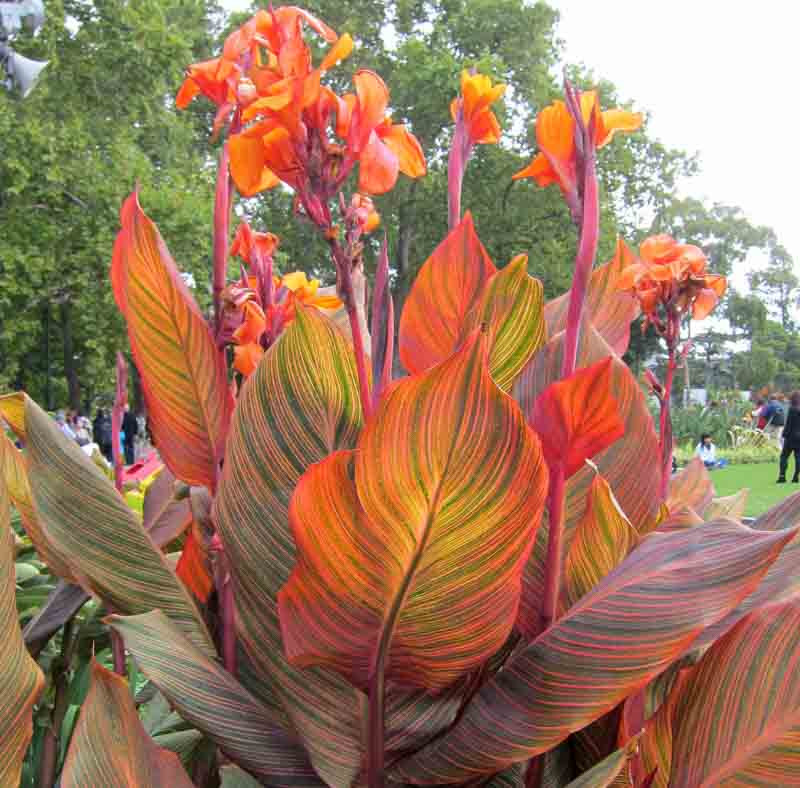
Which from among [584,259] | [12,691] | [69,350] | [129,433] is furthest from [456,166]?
[69,350]

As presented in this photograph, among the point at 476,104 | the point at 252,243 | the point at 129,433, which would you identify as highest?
the point at 476,104

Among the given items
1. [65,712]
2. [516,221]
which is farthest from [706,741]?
[516,221]

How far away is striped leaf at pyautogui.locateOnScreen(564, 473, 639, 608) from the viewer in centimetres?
57

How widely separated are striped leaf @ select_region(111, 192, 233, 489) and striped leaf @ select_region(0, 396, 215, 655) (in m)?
0.09

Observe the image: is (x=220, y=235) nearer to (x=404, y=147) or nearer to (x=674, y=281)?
(x=404, y=147)

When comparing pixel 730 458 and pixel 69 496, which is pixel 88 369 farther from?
pixel 69 496

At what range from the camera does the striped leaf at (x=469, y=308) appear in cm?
64

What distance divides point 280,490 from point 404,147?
300mm

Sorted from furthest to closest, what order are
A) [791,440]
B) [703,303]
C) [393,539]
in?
[791,440]
[703,303]
[393,539]

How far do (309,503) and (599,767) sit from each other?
22cm

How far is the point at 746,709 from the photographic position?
19.8 inches

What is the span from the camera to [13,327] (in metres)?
14.4

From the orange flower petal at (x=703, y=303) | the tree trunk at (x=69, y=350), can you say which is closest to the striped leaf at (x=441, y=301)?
the orange flower petal at (x=703, y=303)

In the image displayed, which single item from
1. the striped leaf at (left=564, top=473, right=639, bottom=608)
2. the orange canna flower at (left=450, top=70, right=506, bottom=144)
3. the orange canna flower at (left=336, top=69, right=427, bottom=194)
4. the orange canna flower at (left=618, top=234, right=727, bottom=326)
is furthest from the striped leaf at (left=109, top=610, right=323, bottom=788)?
the orange canna flower at (left=618, top=234, right=727, bottom=326)
